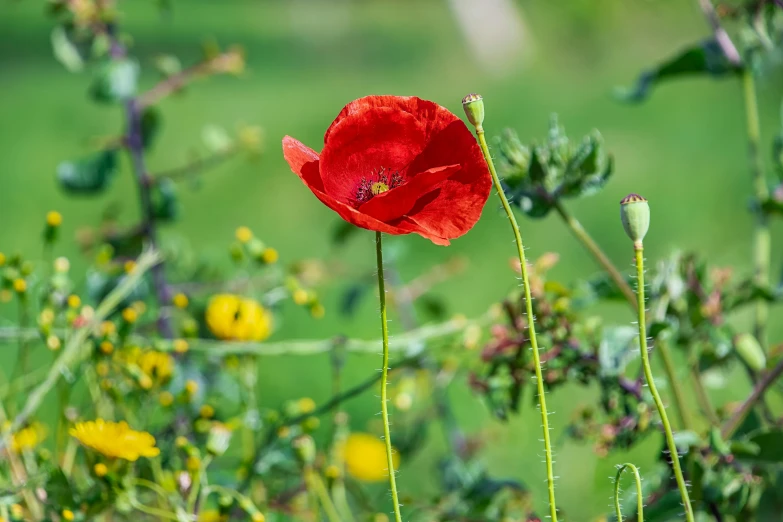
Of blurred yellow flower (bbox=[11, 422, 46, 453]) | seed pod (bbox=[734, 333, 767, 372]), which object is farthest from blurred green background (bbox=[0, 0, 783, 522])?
blurred yellow flower (bbox=[11, 422, 46, 453])

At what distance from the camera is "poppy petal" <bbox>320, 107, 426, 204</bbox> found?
1.84 feet

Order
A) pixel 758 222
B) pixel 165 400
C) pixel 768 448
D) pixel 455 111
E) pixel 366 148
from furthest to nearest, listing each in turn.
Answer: pixel 455 111 < pixel 758 222 < pixel 165 400 < pixel 768 448 < pixel 366 148

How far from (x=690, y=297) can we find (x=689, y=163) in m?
1.74

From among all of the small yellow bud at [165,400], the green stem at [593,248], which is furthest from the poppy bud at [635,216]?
the small yellow bud at [165,400]

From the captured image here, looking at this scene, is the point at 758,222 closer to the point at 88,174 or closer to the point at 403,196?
the point at 403,196

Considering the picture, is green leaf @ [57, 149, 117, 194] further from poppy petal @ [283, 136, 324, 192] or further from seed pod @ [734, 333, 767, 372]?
seed pod @ [734, 333, 767, 372]

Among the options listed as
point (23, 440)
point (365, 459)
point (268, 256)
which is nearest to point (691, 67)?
point (268, 256)

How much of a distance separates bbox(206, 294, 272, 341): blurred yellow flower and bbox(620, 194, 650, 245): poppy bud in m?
0.47

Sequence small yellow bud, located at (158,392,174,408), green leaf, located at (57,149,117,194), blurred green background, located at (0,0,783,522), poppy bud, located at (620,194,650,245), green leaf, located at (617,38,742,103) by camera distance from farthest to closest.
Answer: blurred green background, located at (0,0,783,522) < green leaf, located at (57,149,117,194) < green leaf, located at (617,38,742,103) < small yellow bud, located at (158,392,174,408) < poppy bud, located at (620,194,650,245)

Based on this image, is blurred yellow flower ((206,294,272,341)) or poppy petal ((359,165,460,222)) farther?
blurred yellow flower ((206,294,272,341))

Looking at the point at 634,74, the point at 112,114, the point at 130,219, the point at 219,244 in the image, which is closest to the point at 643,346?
the point at 219,244

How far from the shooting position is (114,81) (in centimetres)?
96

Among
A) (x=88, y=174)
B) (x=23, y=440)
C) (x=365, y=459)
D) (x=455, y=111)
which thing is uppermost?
(x=455, y=111)

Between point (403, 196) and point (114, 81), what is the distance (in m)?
0.54
